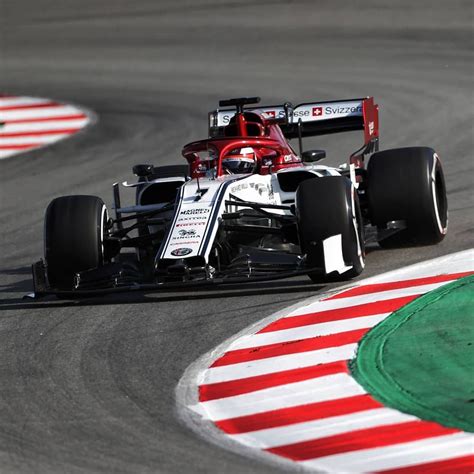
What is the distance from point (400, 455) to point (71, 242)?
15.9 ft

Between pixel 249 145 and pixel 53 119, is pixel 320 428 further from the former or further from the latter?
pixel 53 119

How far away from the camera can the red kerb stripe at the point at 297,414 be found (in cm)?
709

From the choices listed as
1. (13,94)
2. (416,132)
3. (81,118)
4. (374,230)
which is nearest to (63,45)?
(13,94)

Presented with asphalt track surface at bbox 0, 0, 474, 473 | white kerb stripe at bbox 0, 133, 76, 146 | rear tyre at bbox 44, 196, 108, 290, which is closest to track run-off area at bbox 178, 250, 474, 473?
asphalt track surface at bbox 0, 0, 474, 473

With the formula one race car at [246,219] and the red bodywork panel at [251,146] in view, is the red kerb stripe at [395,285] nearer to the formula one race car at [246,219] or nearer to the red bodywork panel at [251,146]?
the formula one race car at [246,219]

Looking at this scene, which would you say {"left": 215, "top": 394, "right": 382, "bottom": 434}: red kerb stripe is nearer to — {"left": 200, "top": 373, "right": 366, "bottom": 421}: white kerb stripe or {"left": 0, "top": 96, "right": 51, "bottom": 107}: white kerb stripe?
{"left": 200, "top": 373, "right": 366, "bottom": 421}: white kerb stripe

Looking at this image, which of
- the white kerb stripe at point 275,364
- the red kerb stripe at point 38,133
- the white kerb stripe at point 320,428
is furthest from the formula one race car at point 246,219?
the red kerb stripe at point 38,133

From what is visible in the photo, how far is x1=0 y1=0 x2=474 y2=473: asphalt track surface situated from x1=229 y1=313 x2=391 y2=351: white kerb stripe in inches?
9.8

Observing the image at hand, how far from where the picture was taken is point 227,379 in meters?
8.07

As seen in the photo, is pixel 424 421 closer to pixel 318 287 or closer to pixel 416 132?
pixel 318 287

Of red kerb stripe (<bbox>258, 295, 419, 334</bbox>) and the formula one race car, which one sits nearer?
red kerb stripe (<bbox>258, 295, 419, 334</bbox>)

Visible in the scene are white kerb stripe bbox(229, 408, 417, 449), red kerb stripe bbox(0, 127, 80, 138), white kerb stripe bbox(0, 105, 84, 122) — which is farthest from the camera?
white kerb stripe bbox(0, 105, 84, 122)

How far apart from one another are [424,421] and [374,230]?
493cm

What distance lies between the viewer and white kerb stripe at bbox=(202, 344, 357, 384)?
26.7 feet
